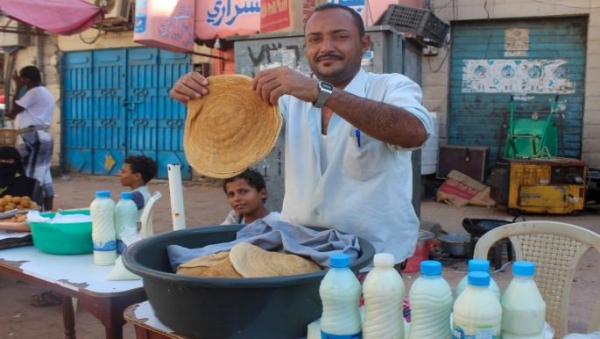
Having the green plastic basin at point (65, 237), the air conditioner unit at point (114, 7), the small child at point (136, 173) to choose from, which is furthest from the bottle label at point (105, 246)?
the air conditioner unit at point (114, 7)

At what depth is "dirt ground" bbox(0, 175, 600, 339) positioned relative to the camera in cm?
392

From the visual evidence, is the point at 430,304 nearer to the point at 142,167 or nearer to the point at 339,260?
the point at 339,260

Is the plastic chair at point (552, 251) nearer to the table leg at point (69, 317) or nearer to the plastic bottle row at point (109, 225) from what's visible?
the plastic bottle row at point (109, 225)

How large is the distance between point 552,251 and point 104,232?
6.02 ft

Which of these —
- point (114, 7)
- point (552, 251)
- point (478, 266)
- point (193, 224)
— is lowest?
point (193, 224)

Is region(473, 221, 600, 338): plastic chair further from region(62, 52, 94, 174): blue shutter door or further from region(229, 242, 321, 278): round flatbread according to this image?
region(62, 52, 94, 174): blue shutter door

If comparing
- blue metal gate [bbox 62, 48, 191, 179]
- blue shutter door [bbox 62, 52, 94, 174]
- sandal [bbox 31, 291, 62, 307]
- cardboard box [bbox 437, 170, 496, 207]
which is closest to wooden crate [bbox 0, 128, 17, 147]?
sandal [bbox 31, 291, 62, 307]

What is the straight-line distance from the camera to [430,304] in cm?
125

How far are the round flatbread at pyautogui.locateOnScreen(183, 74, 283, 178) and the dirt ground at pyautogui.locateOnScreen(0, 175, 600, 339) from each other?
7.45 feet

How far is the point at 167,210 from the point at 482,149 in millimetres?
4294

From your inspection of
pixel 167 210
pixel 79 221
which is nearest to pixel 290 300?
pixel 79 221

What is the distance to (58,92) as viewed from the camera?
11766 mm

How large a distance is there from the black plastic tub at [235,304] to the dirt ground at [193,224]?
2.51 metres

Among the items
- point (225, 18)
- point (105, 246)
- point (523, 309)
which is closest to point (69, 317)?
point (105, 246)
